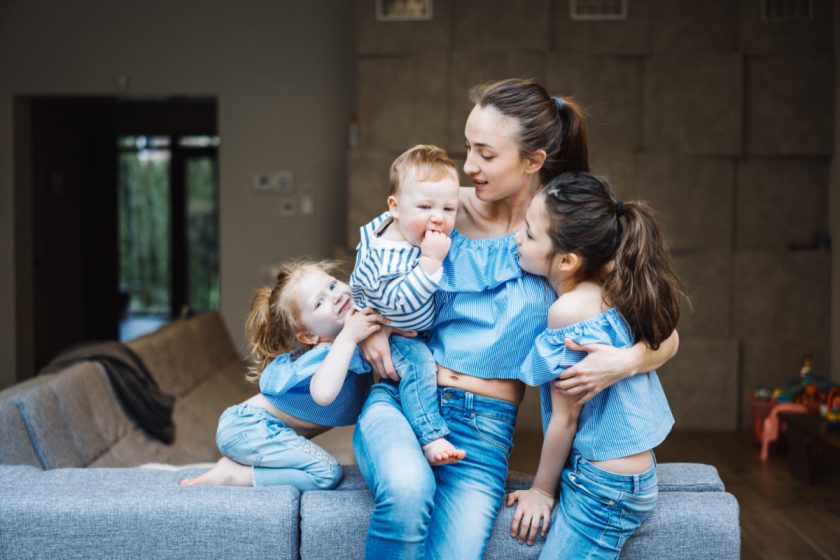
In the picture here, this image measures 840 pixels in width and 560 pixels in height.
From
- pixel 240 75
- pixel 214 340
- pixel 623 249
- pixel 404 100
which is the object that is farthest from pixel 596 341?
pixel 240 75

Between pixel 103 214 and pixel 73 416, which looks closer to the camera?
pixel 73 416

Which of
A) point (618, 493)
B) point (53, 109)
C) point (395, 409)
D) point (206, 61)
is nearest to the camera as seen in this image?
point (618, 493)

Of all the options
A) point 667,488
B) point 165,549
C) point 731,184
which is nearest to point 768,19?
point 731,184

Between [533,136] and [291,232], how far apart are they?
5.09m

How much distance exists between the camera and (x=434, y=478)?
5.70ft

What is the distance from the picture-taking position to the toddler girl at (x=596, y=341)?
169 centimetres

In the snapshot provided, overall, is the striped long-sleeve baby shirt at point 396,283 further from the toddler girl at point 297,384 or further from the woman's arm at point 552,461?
the woman's arm at point 552,461

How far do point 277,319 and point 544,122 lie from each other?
80cm

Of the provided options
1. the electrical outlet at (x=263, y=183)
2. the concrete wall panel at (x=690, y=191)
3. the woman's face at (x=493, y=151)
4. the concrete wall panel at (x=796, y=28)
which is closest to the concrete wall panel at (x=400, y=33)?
the electrical outlet at (x=263, y=183)

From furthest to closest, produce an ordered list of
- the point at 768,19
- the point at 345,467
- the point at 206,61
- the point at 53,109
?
the point at 53,109 < the point at 206,61 < the point at 768,19 < the point at 345,467

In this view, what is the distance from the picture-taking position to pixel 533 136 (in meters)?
1.91

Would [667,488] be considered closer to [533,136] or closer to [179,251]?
[533,136]

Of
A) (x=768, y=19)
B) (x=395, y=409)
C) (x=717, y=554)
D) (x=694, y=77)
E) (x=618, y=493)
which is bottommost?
(x=717, y=554)

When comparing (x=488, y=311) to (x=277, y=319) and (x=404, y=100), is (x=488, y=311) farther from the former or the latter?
(x=404, y=100)
